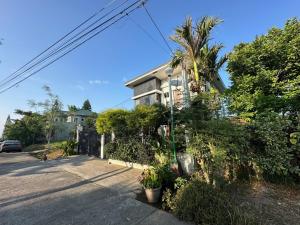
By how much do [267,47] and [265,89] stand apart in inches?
71.7

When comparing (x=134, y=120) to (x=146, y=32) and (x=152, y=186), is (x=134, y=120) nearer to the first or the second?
(x=152, y=186)

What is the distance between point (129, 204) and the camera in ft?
14.1

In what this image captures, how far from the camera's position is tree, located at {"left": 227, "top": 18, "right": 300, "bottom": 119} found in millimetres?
6695

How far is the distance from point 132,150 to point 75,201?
151 inches

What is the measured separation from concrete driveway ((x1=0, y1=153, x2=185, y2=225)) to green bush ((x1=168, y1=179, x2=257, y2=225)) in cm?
28

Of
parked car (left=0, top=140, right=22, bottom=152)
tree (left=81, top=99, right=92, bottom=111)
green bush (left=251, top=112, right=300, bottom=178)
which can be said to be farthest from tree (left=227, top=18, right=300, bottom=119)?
tree (left=81, top=99, right=92, bottom=111)

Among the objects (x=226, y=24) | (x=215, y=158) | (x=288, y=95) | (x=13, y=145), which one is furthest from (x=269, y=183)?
(x=13, y=145)

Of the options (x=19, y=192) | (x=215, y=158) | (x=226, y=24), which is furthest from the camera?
(x=226, y=24)

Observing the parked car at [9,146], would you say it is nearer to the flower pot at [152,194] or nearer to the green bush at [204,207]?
the flower pot at [152,194]

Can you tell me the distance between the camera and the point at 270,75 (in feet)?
23.4

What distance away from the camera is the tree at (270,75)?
6.70 metres

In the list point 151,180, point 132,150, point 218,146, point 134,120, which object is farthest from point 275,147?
point 132,150

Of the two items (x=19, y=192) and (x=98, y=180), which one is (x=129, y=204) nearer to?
(x=98, y=180)

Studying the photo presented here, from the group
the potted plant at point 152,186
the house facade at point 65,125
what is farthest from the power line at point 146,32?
the house facade at point 65,125
